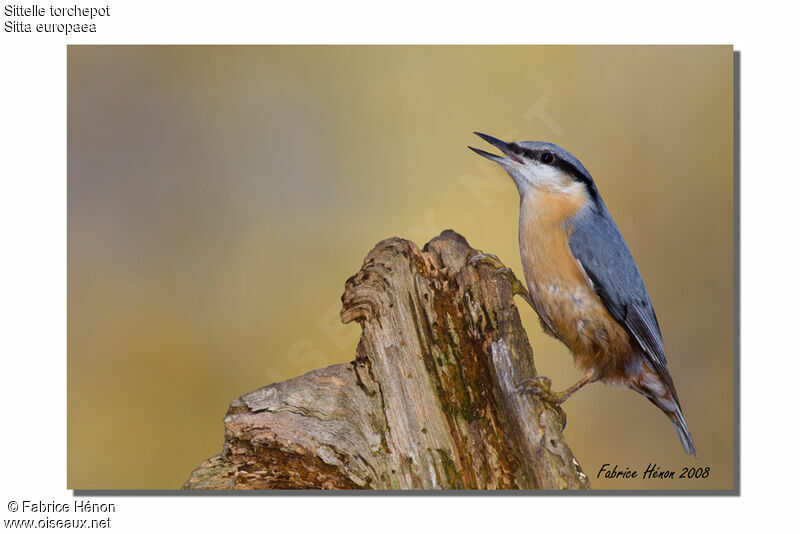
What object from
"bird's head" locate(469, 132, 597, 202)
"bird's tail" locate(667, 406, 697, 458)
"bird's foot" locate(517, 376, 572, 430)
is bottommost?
"bird's tail" locate(667, 406, 697, 458)

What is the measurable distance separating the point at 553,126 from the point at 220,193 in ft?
3.84

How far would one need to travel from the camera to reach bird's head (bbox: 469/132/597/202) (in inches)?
95.1

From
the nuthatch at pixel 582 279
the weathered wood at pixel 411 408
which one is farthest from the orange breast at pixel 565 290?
the weathered wood at pixel 411 408

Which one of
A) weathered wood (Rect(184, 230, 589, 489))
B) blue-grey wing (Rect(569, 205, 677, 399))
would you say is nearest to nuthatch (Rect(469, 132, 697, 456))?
blue-grey wing (Rect(569, 205, 677, 399))

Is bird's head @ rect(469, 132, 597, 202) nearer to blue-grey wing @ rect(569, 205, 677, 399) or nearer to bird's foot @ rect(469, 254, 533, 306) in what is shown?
blue-grey wing @ rect(569, 205, 677, 399)

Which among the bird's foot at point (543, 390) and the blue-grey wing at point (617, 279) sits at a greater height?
the blue-grey wing at point (617, 279)

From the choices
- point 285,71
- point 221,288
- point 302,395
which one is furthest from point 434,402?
point 285,71

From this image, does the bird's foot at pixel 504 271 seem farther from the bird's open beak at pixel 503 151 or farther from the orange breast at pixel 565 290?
the bird's open beak at pixel 503 151

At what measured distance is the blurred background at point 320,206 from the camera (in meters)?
2.43

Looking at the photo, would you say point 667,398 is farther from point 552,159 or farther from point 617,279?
point 552,159

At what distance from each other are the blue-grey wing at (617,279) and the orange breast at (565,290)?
0.08 ft

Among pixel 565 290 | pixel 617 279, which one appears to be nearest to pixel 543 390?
pixel 565 290

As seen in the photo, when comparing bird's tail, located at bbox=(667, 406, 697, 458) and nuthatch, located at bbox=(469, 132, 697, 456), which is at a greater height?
nuthatch, located at bbox=(469, 132, 697, 456)

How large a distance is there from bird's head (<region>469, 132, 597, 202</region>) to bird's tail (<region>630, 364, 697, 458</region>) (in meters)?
0.67
